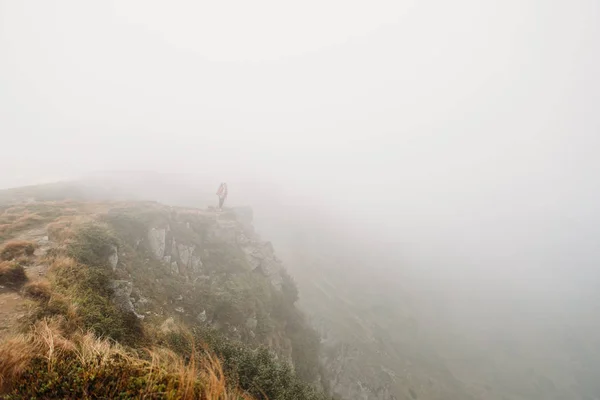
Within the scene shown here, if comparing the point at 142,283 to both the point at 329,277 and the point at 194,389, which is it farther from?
the point at 329,277

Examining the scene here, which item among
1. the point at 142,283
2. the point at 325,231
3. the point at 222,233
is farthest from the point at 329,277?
the point at 142,283

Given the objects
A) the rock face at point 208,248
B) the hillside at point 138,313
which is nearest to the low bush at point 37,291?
the hillside at point 138,313

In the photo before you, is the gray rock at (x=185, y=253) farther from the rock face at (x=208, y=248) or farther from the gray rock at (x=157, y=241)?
the gray rock at (x=157, y=241)

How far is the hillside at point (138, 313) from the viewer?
4.30 m

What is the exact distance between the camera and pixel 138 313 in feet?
36.9

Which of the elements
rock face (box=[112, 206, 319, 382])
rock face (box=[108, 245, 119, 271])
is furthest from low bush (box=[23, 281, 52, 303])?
rock face (box=[108, 245, 119, 271])

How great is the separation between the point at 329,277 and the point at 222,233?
43117 millimetres

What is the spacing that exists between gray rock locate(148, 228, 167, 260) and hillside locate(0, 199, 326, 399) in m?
0.12

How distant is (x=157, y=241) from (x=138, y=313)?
518 inches

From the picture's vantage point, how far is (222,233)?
34281 millimetres

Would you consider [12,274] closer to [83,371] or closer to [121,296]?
[121,296]

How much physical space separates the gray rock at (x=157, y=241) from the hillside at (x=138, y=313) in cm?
12

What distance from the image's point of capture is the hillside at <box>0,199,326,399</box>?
4301 millimetres

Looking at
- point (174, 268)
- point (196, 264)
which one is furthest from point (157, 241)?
point (196, 264)
